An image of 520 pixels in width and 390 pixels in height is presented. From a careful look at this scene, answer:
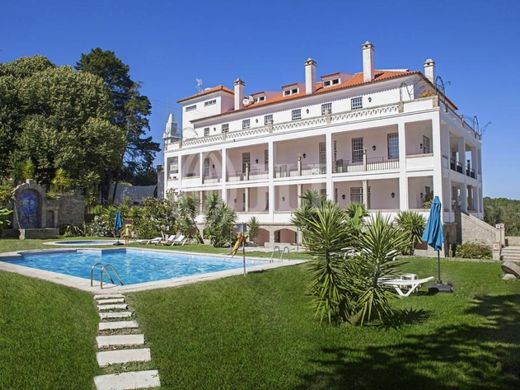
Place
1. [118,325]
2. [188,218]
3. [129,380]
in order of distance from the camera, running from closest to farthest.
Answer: [129,380], [118,325], [188,218]

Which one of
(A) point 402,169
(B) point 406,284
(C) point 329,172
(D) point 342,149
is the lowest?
(B) point 406,284

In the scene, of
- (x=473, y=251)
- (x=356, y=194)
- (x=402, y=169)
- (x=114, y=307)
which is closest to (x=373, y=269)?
(x=114, y=307)

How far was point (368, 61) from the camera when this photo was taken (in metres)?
29.4

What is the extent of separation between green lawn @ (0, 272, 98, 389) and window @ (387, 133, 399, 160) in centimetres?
2280

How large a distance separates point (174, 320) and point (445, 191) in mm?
20196

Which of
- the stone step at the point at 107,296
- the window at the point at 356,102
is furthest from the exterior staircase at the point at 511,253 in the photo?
the stone step at the point at 107,296

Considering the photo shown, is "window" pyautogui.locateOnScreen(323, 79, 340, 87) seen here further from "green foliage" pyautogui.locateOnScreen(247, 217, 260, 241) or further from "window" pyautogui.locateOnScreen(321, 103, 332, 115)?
"green foliage" pyautogui.locateOnScreen(247, 217, 260, 241)

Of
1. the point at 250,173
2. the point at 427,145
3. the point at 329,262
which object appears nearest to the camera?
the point at 329,262

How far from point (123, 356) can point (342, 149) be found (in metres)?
25.8

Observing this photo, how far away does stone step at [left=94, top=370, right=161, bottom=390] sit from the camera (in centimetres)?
546

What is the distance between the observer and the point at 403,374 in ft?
19.3

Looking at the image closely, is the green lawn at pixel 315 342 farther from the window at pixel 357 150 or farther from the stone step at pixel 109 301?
the window at pixel 357 150

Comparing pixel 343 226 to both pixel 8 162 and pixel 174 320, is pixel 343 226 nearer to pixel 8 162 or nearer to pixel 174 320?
pixel 174 320

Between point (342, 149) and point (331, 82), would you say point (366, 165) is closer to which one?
point (342, 149)
